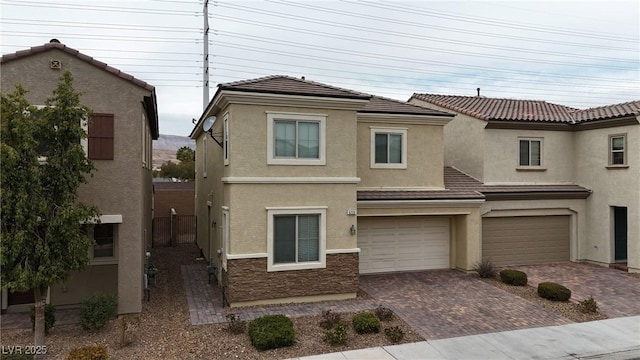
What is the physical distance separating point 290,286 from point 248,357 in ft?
11.8

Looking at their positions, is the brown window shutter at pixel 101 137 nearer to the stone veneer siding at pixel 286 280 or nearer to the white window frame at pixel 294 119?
the white window frame at pixel 294 119

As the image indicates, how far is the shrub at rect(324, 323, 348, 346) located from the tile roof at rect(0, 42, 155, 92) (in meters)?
7.49

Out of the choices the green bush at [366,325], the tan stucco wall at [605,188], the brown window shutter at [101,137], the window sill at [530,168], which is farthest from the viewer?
the window sill at [530,168]

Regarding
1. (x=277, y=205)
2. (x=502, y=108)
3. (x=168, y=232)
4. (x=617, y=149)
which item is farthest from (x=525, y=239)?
(x=168, y=232)

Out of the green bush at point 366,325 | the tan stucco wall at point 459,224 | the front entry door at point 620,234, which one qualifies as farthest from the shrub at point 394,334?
the front entry door at point 620,234

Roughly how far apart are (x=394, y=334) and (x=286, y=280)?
12.3 feet

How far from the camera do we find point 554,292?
12.3 m

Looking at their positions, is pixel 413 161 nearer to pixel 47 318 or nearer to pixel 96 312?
pixel 96 312

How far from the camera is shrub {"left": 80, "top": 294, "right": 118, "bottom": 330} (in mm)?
9391

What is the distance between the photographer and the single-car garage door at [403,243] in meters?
15.4

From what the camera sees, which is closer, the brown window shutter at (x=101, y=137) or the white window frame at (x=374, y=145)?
the brown window shutter at (x=101, y=137)

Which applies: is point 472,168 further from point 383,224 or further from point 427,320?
point 427,320

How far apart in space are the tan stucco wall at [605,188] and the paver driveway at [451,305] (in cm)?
667

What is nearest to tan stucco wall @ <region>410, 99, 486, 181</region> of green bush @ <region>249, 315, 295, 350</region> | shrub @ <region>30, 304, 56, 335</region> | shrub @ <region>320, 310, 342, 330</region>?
shrub @ <region>320, 310, 342, 330</region>
